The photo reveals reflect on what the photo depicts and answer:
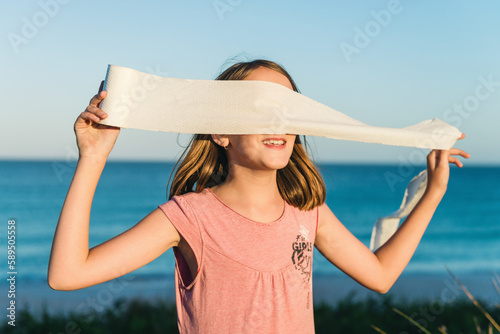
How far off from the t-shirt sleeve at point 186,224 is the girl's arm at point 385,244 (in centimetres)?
56

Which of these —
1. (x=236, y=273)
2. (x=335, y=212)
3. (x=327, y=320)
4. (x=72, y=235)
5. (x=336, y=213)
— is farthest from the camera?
(x=335, y=212)

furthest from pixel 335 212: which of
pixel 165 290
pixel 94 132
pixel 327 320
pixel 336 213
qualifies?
pixel 94 132

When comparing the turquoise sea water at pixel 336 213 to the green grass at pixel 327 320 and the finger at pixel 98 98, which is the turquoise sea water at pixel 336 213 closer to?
the green grass at pixel 327 320

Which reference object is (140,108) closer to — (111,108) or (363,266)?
(111,108)

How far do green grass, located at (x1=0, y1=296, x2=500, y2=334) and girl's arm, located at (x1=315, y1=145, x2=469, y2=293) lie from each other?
2.81 metres

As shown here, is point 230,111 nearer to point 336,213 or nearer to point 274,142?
point 274,142

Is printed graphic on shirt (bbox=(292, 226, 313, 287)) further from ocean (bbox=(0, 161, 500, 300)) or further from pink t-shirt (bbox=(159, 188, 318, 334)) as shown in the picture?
ocean (bbox=(0, 161, 500, 300))

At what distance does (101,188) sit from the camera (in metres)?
41.3

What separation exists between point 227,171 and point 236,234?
41cm

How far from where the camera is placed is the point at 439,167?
88.8 inches

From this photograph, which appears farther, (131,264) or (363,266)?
(363,266)

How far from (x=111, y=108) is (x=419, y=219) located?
1395 mm

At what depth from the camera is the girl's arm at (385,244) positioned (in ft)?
7.26

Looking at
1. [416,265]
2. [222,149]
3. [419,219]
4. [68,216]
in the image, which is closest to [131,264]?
[68,216]
